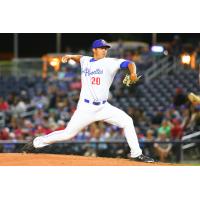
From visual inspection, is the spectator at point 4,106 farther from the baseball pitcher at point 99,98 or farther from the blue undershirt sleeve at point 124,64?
the blue undershirt sleeve at point 124,64

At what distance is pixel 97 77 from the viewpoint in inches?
457

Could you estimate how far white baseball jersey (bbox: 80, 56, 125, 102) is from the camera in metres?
11.6

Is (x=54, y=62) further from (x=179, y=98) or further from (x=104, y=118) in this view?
(x=104, y=118)

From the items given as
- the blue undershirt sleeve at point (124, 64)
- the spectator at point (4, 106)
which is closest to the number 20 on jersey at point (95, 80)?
the blue undershirt sleeve at point (124, 64)

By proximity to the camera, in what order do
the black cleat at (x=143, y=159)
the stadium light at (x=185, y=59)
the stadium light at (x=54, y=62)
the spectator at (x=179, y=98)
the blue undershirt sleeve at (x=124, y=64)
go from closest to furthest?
the blue undershirt sleeve at (x=124, y=64)
the black cleat at (x=143, y=159)
the spectator at (x=179, y=98)
the stadium light at (x=185, y=59)
the stadium light at (x=54, y=62)

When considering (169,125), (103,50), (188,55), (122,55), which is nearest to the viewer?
(103,50)

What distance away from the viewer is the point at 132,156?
38.8 ft

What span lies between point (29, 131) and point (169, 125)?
11.4 feet

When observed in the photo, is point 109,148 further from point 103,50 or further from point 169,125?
point 103,50

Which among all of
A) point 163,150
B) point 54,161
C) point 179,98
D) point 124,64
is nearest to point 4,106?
point 179,98

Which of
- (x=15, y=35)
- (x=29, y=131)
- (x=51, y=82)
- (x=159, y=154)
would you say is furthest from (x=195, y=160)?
(x=15, y=35)

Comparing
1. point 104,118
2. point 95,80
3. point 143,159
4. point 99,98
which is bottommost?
point 143,159

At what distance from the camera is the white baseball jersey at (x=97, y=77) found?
11.6m

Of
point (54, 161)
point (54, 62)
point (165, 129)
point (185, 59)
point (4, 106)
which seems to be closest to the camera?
point (54, 161)
